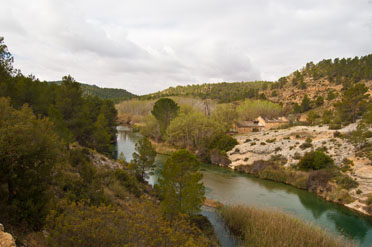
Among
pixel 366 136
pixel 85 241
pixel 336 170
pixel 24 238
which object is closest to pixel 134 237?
pixel 85 241

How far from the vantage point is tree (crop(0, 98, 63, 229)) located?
7.99 m

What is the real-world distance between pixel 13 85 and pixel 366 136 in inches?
1812

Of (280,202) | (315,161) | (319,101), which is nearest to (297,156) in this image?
(315,161)

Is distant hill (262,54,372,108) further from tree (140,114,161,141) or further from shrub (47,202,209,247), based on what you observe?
shrub (47,202,209,247)

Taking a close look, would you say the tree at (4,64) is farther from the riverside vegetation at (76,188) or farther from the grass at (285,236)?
the grass at (285,236)

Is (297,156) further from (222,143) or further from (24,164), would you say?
(24,164)

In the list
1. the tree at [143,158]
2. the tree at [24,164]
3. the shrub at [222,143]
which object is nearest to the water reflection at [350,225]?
the tree at [143,158]

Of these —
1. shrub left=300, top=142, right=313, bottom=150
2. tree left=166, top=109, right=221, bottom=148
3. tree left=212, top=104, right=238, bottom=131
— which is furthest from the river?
tree left=212, top=104, right=238, bottom=131

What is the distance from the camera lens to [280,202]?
1007 inches

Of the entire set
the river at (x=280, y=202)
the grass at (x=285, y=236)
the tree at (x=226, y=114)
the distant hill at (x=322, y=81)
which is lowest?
the river at (x=280, y=202)

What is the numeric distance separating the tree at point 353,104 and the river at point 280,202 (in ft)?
99.8

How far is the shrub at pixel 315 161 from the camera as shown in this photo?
3234 centimetres

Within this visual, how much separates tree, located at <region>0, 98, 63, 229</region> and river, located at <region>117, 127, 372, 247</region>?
1175 centimetres

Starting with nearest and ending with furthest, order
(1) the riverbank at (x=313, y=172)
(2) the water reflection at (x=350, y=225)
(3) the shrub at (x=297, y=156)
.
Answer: (2) the water reflection at (x=350, y=225), (1) the riverbank at (x=313, y=172), (3) the shrub at (x=297, y=156)
